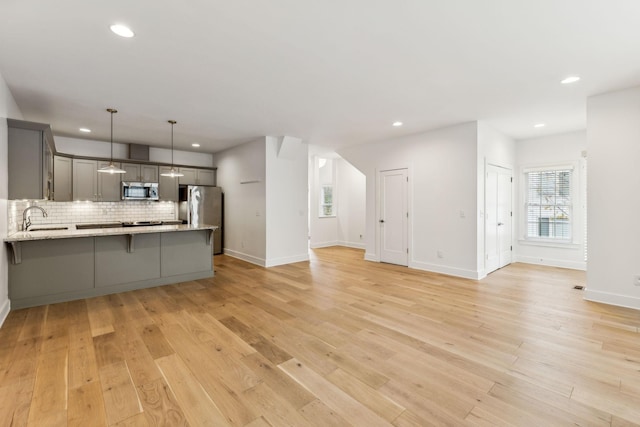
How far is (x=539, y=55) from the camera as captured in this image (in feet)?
9.05

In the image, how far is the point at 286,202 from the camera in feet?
21.0

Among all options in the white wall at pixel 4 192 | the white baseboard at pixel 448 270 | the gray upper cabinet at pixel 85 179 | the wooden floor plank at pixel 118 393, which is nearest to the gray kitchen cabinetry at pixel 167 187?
the gray upper cabinet at pixel 85 179

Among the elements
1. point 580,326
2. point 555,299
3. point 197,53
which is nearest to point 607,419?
point 580,326

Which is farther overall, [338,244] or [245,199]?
[338,244]

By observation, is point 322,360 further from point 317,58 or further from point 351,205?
point 351,205

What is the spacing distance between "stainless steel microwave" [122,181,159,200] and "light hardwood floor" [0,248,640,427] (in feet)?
10.6

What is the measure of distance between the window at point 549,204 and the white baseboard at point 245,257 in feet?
19.3

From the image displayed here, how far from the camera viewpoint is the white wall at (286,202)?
6.10m

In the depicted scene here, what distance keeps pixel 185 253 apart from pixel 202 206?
242 cm

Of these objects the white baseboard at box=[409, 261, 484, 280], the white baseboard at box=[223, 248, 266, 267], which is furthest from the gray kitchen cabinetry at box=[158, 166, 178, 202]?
the white baseboard at box=[409, 261, 484, 280]

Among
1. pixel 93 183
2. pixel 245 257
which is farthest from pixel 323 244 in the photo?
pixel 93 183

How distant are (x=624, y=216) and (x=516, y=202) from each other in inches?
112

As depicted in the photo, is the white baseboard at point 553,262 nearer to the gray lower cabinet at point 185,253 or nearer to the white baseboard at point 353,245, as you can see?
the white baseboard at point 353,245

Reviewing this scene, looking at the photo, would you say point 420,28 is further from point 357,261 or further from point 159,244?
point 357,261
